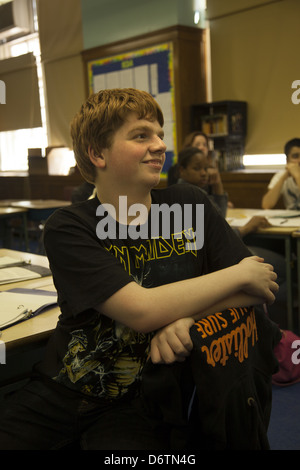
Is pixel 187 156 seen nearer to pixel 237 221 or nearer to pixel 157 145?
pixel 237 221

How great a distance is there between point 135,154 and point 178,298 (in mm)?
353

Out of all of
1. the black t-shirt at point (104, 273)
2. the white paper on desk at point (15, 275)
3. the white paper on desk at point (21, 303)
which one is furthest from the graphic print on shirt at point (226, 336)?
the white paper on desk at point (15, 275)

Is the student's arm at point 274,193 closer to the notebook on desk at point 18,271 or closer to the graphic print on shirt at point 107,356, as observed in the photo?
the notebook on desk at point 18,271

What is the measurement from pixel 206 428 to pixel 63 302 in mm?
454

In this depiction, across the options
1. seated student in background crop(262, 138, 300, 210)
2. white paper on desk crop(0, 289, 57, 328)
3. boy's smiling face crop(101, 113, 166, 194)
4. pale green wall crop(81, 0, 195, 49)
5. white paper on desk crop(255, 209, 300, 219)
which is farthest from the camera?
pale green wall crop(81, 0, 195, 49)

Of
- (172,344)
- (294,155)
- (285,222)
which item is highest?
(294,155)

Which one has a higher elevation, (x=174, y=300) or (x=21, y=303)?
(x=174, y=300)

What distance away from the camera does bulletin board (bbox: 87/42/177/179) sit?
5660 millimetres

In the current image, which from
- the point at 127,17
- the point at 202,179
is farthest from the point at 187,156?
the point at 127,17

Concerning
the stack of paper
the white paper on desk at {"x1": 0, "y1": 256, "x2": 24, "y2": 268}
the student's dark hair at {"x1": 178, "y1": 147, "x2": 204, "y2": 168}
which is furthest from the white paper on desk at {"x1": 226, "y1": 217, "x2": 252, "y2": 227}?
the white paper on desk at {"x1": 0, "y1": 256, "x2": 24, "y2": 268}

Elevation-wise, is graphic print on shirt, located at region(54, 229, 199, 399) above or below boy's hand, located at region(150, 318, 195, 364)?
below

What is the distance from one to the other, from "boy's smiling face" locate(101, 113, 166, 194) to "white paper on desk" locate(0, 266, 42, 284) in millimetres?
827

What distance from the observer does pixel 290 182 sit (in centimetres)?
387

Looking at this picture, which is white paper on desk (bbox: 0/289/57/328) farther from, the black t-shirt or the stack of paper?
the stack of paper
